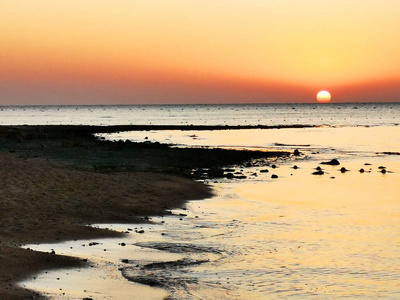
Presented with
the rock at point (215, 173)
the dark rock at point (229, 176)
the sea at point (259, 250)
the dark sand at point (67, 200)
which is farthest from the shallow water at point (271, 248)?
the rock at point (215, 173)

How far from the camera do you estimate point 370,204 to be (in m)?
30.4

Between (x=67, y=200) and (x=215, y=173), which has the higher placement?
(x=67, y=200)

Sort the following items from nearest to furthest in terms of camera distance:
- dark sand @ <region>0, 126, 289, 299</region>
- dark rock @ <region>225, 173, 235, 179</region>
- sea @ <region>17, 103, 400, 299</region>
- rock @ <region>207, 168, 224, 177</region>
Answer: sea @ <region>17, 103, 400, 299</region>, dark sand @ <region>0, 126, 289, 299</region>, dark rock @ <region>225, 173, 235, 179</region>, rock @ <region>207, 168, 224, 177</region>

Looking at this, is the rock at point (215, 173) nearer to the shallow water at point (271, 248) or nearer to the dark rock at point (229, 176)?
the dark rock at point (229, 176)

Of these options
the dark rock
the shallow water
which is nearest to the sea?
the shallow water

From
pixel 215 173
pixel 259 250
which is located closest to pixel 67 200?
pixel 259 250

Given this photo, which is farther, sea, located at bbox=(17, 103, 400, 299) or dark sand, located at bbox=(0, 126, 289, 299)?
dark sand, located at bbox=(0, 126, 289, 299)

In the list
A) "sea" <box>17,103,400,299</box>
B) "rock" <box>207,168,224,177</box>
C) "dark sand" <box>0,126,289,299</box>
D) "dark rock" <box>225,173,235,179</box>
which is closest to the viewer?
"sea" <box>17,103,400,299</box>

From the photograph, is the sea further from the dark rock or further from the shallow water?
the dark rock

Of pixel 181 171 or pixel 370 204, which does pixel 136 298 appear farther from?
pixel 181 171

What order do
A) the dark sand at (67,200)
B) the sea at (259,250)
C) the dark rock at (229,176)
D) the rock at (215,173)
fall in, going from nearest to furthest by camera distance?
the sea at (259,250), the dark sand at (67,200), the dark rock at (229,176), the rock at (215,173)

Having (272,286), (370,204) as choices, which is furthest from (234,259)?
(370,204)

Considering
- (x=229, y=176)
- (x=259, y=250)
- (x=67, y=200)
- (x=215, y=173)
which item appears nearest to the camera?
(x=259, y=250)

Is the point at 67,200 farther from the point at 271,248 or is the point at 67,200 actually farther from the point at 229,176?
the point at 229,176
